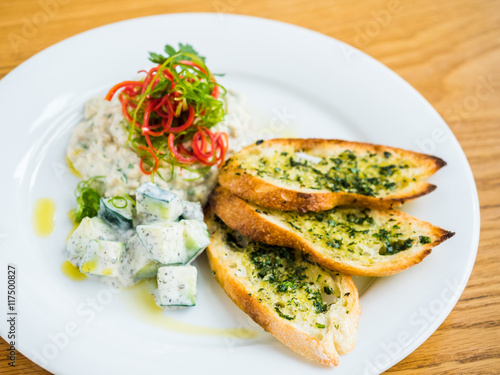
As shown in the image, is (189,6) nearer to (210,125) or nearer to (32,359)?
(210,125)

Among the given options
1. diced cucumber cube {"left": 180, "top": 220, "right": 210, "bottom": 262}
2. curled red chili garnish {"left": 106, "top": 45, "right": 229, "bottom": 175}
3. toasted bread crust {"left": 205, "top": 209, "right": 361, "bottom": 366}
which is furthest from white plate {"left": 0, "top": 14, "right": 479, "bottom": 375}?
curled red chili garnish {"left": 106, "top": 45, "right": 229, "bottom": 175}

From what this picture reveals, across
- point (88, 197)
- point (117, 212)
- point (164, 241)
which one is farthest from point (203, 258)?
point (88, 197)

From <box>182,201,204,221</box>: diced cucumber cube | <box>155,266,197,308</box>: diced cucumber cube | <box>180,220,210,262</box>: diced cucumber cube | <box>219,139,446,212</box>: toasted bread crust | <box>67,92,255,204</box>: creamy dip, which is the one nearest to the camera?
<box>155,266,197,308</box>: diced cucumber cube

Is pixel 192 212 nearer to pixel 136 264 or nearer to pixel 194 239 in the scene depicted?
pixel 194 239

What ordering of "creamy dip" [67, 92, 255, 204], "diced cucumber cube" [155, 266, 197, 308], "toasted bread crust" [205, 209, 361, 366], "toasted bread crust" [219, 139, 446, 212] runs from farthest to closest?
"creamy dip" [67, 92, 255, 204] → "toasted bread crust" [219, 139, 446, 212] → "diced cucumber cube" [155, 266, 197, 308] → "toasted bread crust" [205, 209, 361, 366]

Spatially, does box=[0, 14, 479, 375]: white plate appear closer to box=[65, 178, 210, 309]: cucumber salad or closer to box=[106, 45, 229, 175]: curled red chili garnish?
box=[65, 178, 210, 309]: cucumber salad

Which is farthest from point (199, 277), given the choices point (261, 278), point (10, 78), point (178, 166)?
point (10, 78)
